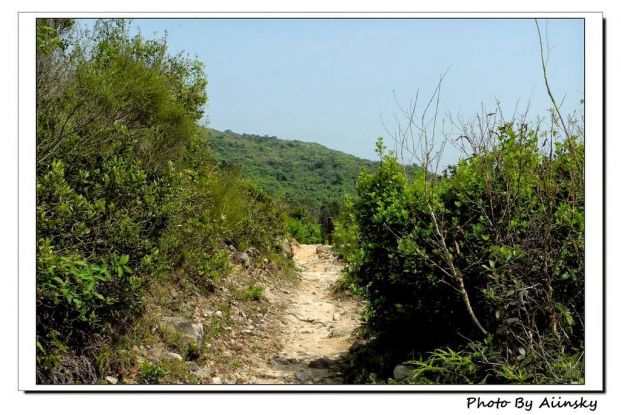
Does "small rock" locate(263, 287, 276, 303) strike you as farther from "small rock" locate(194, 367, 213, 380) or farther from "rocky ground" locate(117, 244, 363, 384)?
"small rock" locate(194, 367, 213, 380)

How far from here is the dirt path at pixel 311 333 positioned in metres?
6.66

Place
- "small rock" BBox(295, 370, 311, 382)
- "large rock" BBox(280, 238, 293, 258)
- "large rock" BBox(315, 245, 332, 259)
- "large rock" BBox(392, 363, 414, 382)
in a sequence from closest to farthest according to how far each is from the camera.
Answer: "large rock" BBox(392, 363, 414, 382), "small rock" BBox(295, 370, 311, 382), "large rock" BBox(280, 238, 293, 258), "large rock" BBox(315, 245, 332, 259)

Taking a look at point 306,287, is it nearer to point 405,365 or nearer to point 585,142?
point 405,365

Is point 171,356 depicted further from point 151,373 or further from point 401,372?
point 401,372

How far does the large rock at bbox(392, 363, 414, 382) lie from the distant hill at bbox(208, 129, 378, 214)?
26482 millimetres

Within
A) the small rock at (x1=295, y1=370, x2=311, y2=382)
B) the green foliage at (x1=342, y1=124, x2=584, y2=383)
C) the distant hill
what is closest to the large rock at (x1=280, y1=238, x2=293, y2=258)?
the small rock at (x1=295, y1=370, x2=311, y2=382)

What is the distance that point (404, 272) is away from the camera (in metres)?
5.90

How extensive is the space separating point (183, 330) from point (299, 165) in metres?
36.1

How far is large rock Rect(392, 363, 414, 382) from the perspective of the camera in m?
5.49

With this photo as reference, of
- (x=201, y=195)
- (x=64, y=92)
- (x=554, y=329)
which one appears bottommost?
(x=554, y=329)

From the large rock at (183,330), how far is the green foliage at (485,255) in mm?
2051

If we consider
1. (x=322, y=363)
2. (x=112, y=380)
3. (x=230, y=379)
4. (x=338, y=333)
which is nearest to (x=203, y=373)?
(x=230, y=379)

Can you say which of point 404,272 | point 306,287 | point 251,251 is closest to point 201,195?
point 251,251
